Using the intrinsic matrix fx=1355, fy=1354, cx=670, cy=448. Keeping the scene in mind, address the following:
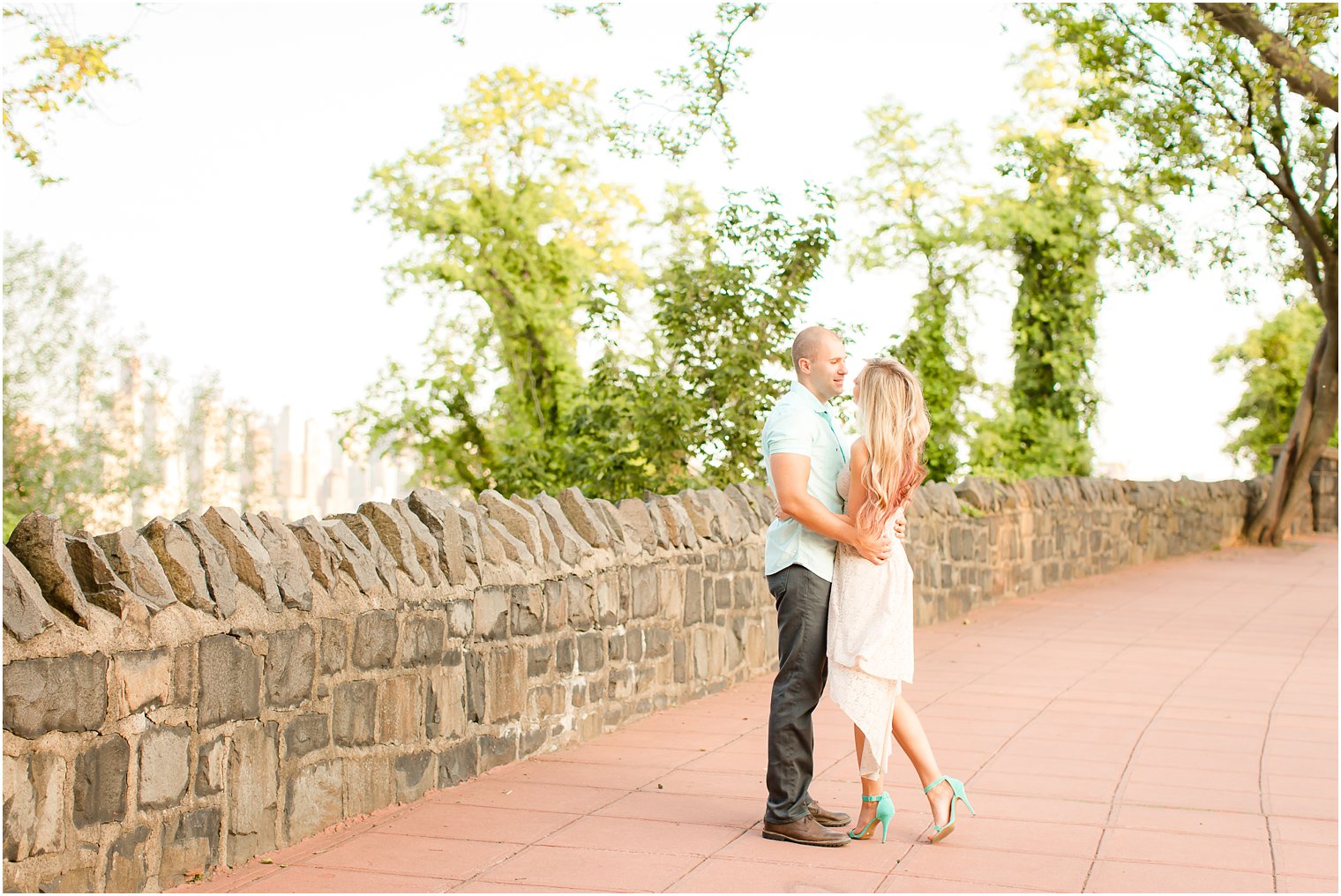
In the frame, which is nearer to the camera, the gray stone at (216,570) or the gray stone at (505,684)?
the gray stone at (216,570)

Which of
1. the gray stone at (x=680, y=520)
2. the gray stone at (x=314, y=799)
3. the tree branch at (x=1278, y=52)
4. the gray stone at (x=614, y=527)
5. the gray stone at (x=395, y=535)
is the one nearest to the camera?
the gray stone at (x=314, y=799)

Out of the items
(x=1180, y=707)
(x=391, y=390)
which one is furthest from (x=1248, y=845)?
(x=391, y=390)

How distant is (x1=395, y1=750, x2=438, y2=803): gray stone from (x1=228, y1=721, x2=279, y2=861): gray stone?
2.10ft

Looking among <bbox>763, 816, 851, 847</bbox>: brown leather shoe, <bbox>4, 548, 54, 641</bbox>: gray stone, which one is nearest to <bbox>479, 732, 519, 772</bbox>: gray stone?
<bbox>763, 816, 851, 847</bbox>: brown leather shoe

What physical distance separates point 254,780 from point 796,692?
168 centimetres

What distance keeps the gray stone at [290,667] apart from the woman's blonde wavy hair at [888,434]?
176cm

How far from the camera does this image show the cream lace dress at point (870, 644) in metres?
4.29

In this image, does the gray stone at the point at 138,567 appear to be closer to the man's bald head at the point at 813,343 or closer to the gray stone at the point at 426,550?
the gray stone at the point at 426,550

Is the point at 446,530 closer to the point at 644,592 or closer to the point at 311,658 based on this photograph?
the point at 311,658

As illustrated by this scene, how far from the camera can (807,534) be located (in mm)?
4387

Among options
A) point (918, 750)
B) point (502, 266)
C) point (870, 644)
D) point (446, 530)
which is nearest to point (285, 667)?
point (446, 530)

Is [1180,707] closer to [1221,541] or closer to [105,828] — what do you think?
[105,828]

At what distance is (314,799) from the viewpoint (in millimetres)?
4262

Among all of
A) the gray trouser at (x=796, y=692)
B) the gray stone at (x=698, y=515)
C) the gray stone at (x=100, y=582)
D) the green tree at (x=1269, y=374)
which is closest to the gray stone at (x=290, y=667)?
the gray stone at (x=100, y=582)
